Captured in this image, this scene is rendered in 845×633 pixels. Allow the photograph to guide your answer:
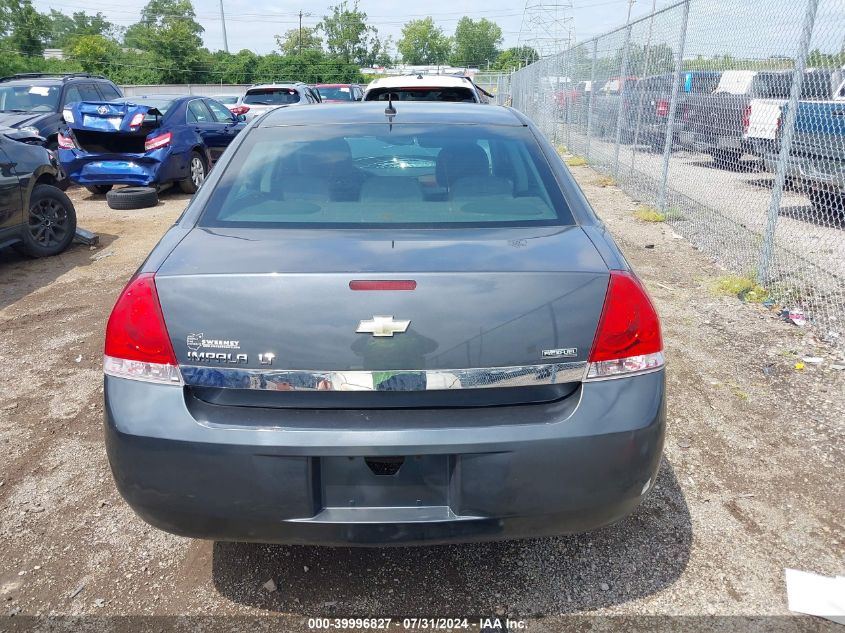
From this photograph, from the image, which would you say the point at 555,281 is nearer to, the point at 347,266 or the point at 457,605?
the point at 347,266

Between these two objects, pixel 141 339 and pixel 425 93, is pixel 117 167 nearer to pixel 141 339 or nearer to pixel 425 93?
pixel 425 93

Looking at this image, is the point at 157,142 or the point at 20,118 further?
the point at 20,118

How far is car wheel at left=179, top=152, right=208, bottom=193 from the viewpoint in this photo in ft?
35.1

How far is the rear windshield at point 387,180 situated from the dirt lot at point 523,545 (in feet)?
4.25

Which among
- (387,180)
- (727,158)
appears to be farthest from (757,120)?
(387,180)

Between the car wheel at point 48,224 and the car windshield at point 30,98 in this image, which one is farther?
the car windshield at point 30,98

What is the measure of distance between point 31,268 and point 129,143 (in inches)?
161

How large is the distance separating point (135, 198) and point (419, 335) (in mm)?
8823

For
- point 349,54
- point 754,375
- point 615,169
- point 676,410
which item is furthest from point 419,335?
point 349,54

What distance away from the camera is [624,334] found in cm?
208

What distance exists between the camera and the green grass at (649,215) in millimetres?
8539

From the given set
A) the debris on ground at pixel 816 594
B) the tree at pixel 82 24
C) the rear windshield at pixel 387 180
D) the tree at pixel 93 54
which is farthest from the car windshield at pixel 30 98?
the tree at pixel 82 24

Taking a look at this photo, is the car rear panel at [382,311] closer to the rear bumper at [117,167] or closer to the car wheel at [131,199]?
the car wheel at [131,199]

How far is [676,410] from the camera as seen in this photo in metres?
3.78
